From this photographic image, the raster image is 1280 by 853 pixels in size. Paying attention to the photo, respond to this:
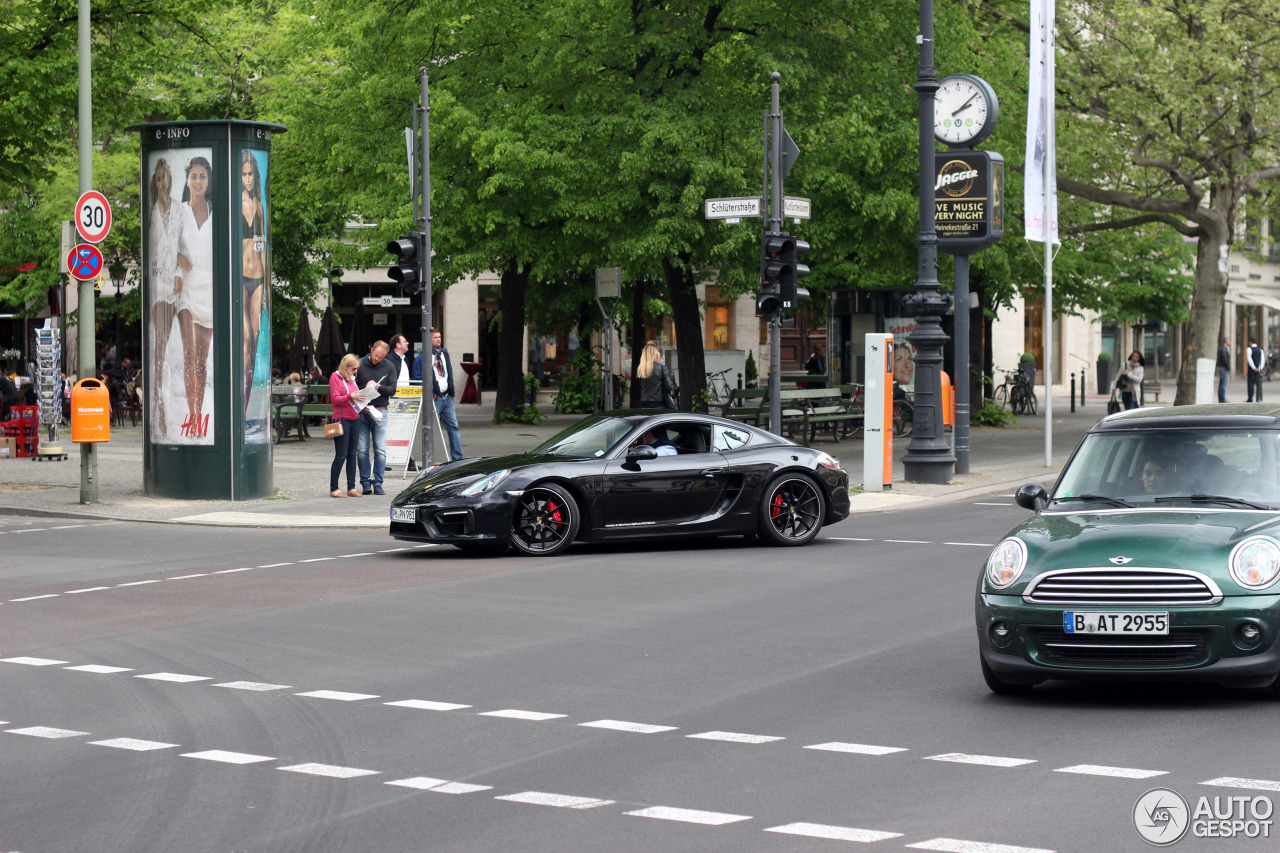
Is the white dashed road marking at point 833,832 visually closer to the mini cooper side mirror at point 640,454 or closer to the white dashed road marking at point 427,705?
the white dashed road marking at point 427,705

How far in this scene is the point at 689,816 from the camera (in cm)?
575

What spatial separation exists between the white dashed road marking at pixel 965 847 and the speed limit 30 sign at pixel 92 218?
16364 millimetres

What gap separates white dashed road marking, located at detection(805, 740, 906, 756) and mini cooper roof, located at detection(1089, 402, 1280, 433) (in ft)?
8.42

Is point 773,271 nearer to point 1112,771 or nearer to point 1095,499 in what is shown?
point 1095,499

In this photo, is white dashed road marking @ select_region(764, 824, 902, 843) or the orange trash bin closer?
white dashed road marking @ select_region(764, 824, 902, 843)

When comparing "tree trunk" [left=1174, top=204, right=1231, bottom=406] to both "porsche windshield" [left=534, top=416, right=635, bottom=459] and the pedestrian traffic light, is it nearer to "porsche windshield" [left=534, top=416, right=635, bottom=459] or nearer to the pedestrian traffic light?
the pedestrian traffic light

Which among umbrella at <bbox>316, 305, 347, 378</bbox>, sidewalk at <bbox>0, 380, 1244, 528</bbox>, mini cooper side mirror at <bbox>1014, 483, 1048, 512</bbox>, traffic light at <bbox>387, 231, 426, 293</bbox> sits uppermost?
traffic light at <bbox>387, 231, 426, 293</bbox>

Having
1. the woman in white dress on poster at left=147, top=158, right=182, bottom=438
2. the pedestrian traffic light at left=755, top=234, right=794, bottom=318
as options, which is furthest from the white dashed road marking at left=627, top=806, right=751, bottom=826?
the woman in white dress on poster at left=147, top=158, right=182, bottom=438

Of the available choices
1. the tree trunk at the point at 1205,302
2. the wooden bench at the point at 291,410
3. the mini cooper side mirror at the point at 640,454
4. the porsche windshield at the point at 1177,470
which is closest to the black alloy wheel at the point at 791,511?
the mini cooper side mirror at the point at 640,454

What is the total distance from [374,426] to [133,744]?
13183 mm

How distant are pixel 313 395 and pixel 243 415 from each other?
14538 mm

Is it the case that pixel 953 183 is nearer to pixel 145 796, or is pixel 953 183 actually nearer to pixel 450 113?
pixel 450 113

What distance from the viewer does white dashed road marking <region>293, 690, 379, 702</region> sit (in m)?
8.07

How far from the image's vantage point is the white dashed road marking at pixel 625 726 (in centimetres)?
726
